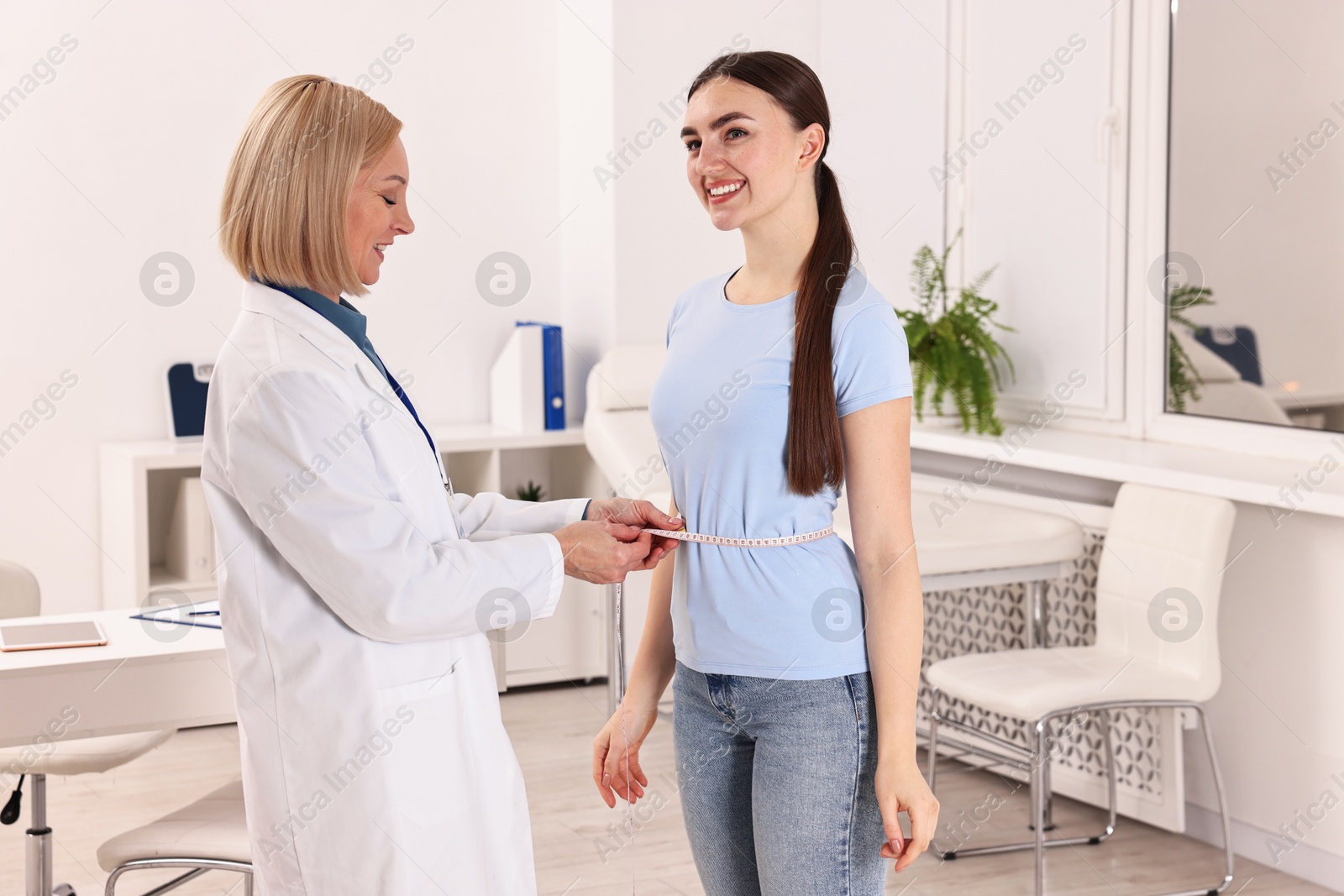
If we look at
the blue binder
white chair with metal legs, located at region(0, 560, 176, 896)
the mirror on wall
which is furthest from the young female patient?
the blue binder

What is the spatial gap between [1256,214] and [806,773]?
230cm

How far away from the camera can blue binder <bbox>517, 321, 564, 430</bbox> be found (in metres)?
4.29

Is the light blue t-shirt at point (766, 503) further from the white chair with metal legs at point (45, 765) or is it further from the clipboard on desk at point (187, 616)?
the white chair with metal legs at point (45, 765)

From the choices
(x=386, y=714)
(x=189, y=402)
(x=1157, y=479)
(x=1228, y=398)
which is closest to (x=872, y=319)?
(x=386, y=714)

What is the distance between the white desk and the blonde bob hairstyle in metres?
0.76

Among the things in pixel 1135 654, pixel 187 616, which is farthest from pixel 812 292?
pixel 1135 654

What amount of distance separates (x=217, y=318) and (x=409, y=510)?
3081mm

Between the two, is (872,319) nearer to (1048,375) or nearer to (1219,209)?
(1219,209)

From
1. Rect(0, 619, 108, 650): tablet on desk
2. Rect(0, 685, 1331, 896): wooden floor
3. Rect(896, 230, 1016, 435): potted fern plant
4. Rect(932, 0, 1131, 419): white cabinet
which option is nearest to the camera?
Rect(0, 619, 108, 650): tablet on desk

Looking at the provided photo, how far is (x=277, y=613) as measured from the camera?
131 centimetres

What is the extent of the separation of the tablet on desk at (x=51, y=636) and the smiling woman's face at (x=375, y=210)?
0.95 m

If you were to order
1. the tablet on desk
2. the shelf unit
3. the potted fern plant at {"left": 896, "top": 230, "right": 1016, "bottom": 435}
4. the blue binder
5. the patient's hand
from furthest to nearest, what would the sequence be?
the blue binder → the shelf unit → the potted fern plant at {"left": 896, "top": 230, "right": 1016, "bottom": 435} → the tablet on desk → the patient's hand

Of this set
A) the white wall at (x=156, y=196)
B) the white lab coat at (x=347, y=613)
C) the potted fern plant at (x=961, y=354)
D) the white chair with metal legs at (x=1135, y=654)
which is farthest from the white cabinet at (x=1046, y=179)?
the white lab coat at (x=347, y=613)

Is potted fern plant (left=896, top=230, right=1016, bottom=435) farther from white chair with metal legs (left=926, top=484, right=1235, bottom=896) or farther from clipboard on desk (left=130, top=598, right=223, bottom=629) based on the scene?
clipboard on desk (left=130, top=598, right=223, bottom=629)
